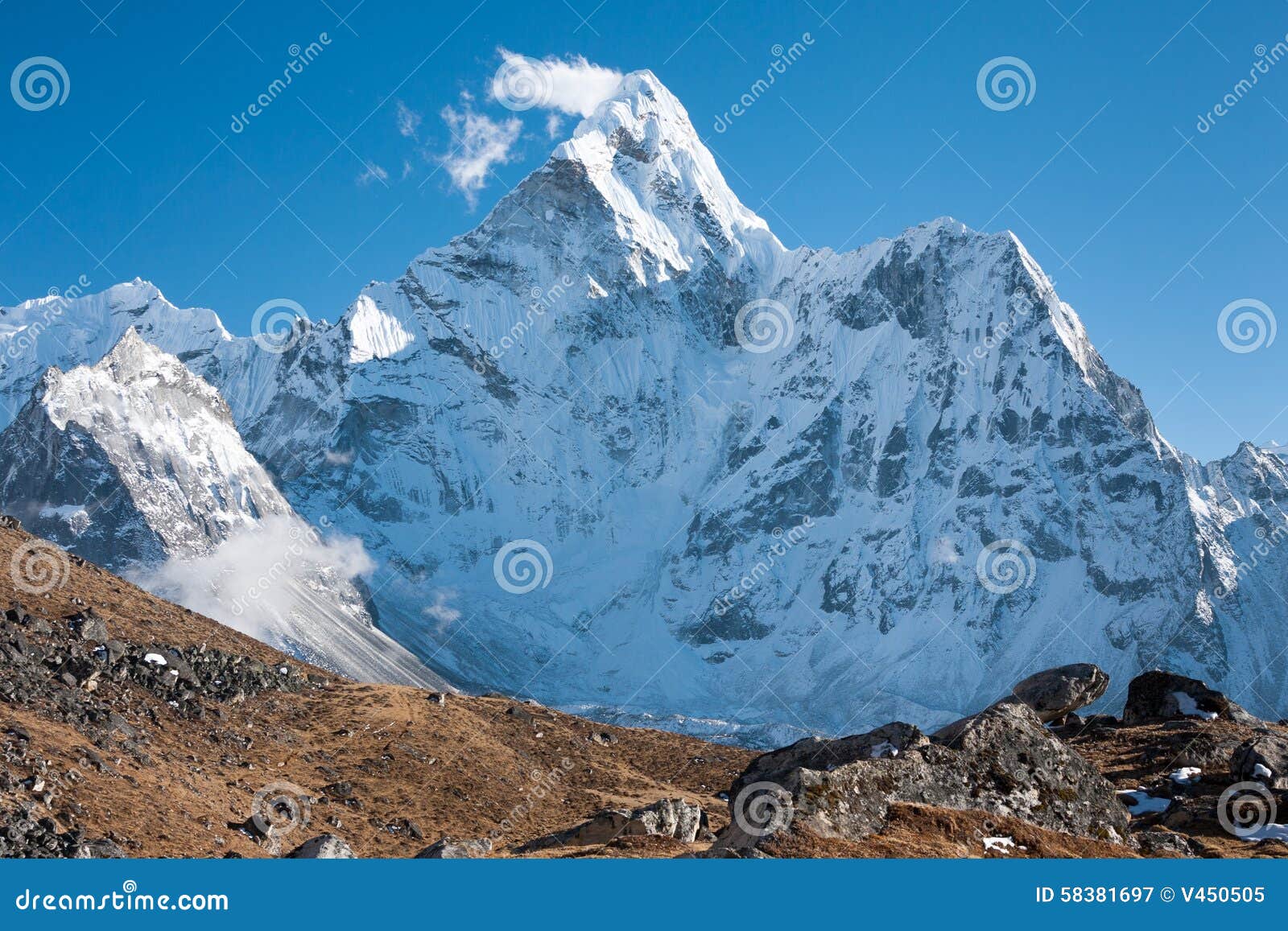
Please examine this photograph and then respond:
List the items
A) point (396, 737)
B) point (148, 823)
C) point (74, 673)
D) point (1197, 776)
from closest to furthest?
point (148, 823)
point (1197, 776)
point (74, 673)
point (396, 737)

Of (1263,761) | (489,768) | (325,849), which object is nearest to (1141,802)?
(1263,761)

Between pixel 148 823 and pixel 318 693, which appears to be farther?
pixel 318 693

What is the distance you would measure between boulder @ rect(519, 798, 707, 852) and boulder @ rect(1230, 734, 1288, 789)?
17.7 metres

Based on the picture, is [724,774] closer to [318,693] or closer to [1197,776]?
[318,693]

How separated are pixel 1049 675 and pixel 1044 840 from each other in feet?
105

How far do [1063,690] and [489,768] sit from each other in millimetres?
26726

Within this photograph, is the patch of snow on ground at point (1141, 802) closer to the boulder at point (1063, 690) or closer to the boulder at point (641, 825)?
the boulder at point (641, 825)

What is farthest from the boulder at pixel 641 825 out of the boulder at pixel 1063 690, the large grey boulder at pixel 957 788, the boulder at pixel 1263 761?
the boulder at pixel 1063 690

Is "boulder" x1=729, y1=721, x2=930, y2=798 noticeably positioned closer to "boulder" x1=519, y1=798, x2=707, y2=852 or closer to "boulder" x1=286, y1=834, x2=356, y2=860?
"boulder" x1=519, y1=798, x2=707, y2=852

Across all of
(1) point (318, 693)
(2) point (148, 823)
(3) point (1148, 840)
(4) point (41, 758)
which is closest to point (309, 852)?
(2) point (148, 823)

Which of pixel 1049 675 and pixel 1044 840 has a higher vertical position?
pixel 1049 675

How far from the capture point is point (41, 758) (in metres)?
36.0

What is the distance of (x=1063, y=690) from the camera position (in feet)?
175

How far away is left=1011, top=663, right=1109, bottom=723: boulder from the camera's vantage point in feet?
175
